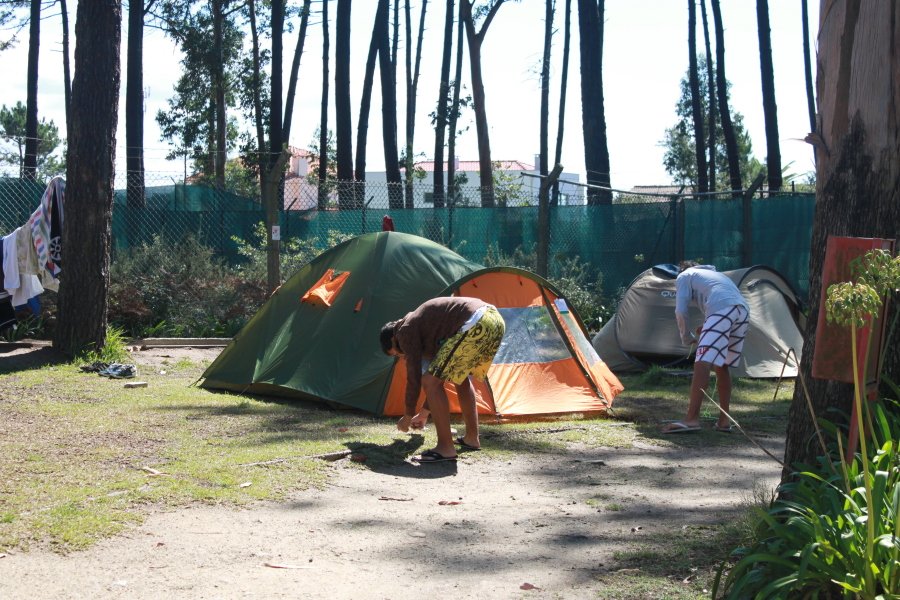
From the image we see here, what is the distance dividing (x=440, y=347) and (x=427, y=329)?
16cm

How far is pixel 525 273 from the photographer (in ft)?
28.8

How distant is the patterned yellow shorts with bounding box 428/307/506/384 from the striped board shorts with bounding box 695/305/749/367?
2119mm

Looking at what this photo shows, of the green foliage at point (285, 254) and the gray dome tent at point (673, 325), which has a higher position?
the green foliage at point (285, 254)

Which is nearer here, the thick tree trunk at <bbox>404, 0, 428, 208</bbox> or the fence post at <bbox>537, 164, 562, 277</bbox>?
the fence post at <bbox>537, 164, 562, 277</bbox>

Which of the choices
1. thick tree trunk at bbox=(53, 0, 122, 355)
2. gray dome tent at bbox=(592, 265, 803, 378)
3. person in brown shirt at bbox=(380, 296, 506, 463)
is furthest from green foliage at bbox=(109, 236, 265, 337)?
person in brown shirt at bbox=(380, 296, 506, 463)

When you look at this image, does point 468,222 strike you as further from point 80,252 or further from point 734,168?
point 734,168

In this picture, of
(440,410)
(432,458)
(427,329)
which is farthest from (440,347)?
(432,458)

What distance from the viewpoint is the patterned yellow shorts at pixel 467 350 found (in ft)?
21.9

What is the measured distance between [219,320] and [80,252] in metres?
3.27

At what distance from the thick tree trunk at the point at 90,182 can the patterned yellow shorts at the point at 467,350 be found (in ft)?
17.5

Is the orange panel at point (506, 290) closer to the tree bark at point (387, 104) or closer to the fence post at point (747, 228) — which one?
the fence post at point (747, 228)

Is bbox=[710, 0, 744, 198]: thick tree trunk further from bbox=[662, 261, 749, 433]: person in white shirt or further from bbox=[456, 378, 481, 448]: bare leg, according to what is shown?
bbox=[456, 378, 481, 448]: bare leg

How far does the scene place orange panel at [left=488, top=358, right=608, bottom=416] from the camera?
845 cm

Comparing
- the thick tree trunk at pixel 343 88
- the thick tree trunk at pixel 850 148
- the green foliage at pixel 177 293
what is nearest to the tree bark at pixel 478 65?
the thick tree trunk at pixel 343 88
